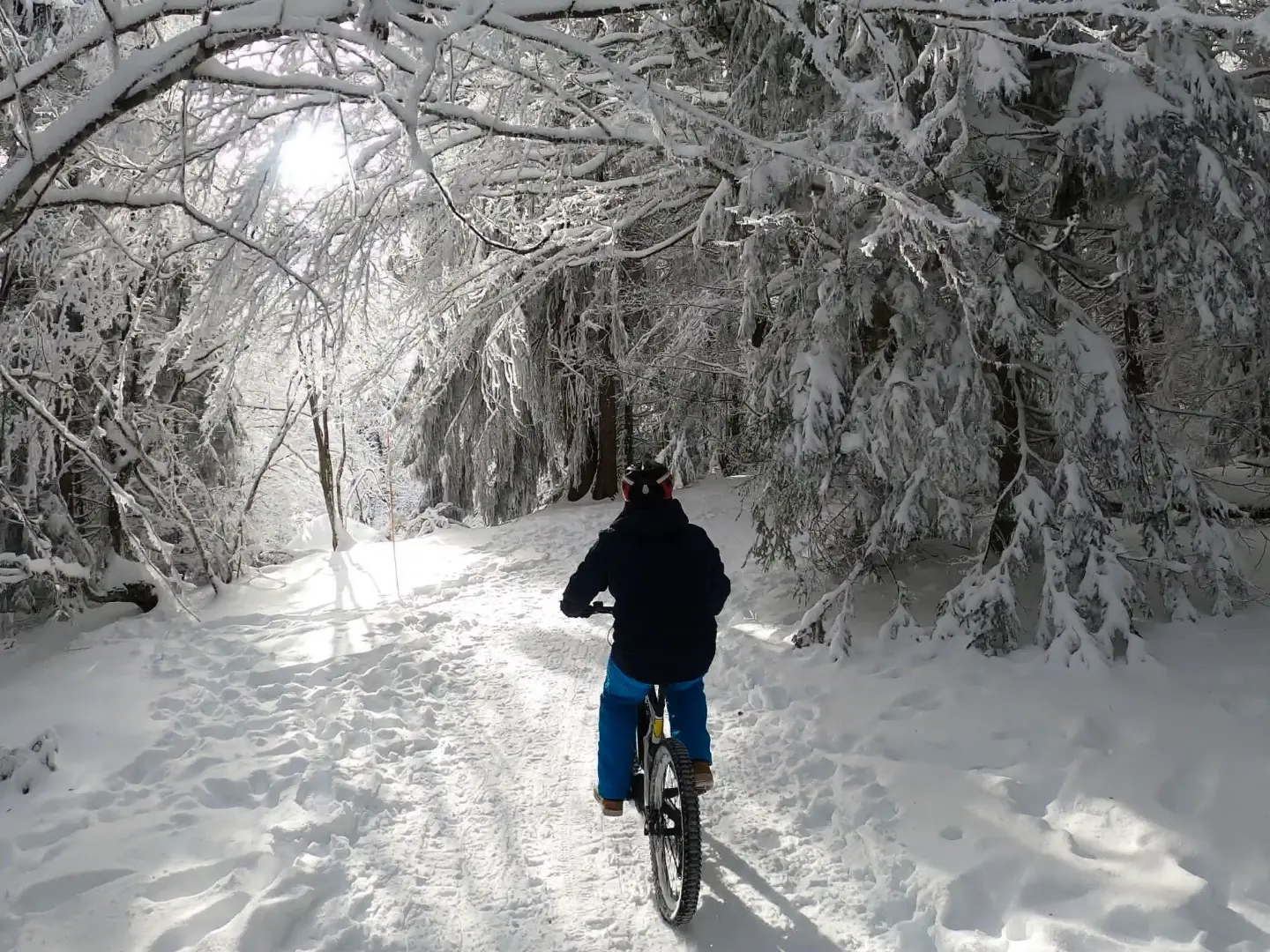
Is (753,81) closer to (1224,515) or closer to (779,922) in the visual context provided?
(1224,515)

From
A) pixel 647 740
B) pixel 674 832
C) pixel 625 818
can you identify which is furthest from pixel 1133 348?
pixel 674 832

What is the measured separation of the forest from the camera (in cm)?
371

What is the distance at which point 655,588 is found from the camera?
3297mm

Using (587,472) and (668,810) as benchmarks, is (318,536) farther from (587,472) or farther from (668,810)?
(668,810)

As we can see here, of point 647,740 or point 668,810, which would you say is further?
point 647,740

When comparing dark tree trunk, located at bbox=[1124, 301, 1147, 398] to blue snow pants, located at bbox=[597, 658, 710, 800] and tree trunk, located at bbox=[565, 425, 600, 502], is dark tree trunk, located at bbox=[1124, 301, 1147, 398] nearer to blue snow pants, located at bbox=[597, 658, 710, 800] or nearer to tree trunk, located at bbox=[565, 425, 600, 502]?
blue snow pants, located at bbox=[597, 658, 710, 800]

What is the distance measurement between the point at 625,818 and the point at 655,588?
4.57 feet

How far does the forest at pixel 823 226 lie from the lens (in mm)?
3711

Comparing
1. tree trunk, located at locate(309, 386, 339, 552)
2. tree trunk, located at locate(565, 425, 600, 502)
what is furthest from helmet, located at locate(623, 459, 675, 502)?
tree trunk, located at locate(565, 425, 600, 502)

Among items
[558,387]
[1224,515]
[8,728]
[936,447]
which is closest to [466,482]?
[558,387]

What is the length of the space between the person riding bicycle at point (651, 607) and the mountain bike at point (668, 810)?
0.08m

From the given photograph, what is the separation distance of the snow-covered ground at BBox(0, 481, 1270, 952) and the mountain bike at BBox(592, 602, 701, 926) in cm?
16

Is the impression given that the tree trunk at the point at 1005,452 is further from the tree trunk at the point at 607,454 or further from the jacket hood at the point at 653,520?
the tree trunk at the point at 607,454

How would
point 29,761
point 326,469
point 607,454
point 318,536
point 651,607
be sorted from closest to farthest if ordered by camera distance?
point 651,607, point 29,761, point 326,469, point 607,454, point 318,536
